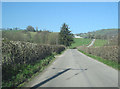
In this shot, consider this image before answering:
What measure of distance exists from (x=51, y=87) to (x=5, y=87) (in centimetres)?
194

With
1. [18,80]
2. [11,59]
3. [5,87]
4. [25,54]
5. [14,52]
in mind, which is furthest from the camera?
[25,54]

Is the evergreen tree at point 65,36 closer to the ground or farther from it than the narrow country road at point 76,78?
farther from it

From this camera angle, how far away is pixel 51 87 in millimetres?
6254

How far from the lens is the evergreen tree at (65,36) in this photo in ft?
277

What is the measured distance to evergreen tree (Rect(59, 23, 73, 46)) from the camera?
277ft

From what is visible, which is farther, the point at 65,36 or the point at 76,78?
the point at 65,36

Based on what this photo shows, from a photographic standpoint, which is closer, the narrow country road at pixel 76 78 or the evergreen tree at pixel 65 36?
the narrow country road at pixel 76 78

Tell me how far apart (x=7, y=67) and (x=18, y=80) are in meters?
1.23

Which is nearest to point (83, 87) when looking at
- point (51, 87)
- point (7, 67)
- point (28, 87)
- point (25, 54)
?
point (51, 87)

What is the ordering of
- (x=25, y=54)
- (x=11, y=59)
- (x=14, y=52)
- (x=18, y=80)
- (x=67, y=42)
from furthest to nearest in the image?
1. (x=67, y=42)
2. (x=25, y=54)
3. (x=14, y=52)
4. (x=11, y=59)
5. (x=18, y=80)

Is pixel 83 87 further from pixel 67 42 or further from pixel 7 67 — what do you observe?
pixel 67 42

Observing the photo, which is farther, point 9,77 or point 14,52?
point 14,52

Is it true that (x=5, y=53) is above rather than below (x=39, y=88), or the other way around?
above

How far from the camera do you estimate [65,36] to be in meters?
86.4
